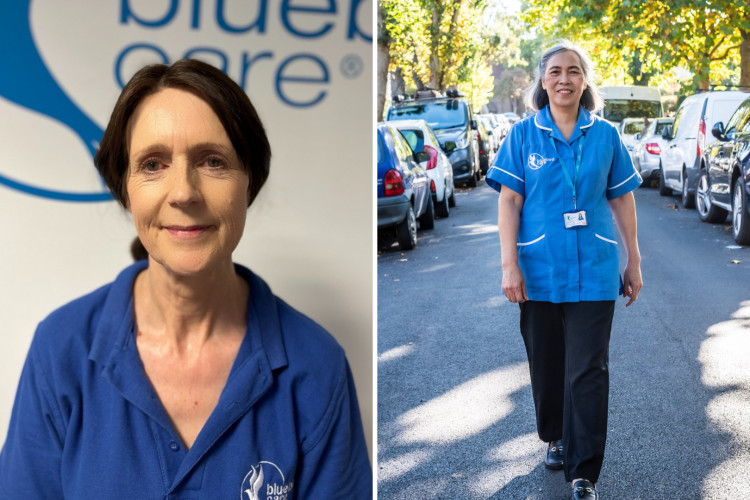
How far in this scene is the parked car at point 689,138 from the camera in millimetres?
3877

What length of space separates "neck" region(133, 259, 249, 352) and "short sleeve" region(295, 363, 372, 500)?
0.88ft

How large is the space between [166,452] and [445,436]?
5.57 feet

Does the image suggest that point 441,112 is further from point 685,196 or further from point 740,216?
point 740,216

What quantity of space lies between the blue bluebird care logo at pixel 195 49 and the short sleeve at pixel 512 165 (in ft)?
2.34

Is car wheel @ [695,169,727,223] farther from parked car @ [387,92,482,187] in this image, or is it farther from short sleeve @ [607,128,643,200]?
parked car @ [387,92,482,187]

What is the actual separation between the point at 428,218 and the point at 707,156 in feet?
9.07


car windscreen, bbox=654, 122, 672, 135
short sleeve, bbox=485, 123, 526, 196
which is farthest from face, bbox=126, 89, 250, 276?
car windscreen, bbox=654, 122, 672, 135

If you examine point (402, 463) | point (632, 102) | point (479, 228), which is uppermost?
point (632, 102)

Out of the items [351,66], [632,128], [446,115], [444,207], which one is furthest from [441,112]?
[351,66]

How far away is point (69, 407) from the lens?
71.5 inches

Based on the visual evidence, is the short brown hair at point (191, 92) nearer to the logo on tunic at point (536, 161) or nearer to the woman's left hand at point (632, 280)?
the logo on tunic at point (536, 161)

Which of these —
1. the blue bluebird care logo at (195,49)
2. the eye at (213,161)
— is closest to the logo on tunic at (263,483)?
the eye at (213,161)

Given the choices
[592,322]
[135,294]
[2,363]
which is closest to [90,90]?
[135,294]

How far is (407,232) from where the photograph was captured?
5.62 metres
